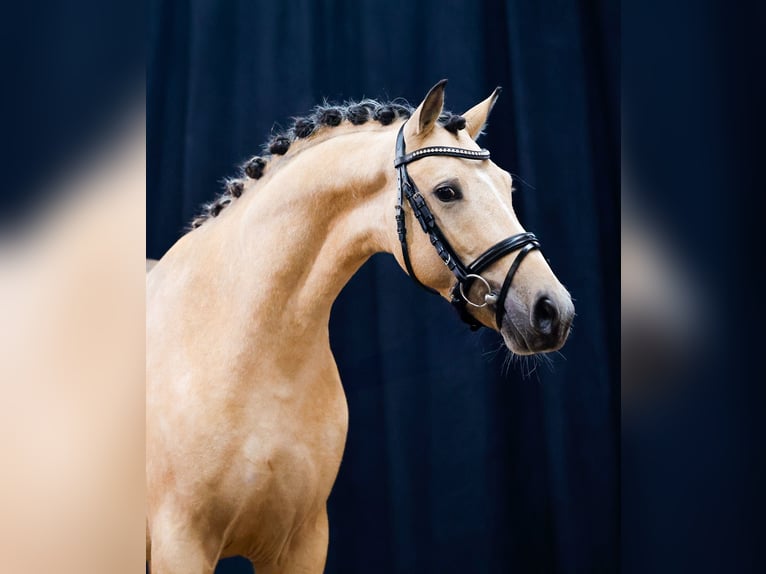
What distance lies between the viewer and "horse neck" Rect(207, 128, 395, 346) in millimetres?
1508

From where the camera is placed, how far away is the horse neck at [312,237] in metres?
1.51

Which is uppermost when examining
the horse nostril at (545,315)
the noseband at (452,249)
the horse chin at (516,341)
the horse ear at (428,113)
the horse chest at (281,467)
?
the horse ear at (428,113)

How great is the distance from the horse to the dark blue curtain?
51 centimetres

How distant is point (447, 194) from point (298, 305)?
39 centimetres

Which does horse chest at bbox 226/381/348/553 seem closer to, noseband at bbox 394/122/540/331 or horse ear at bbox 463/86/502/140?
noseband at bbox 394/122/540/331

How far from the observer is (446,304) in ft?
7.07
